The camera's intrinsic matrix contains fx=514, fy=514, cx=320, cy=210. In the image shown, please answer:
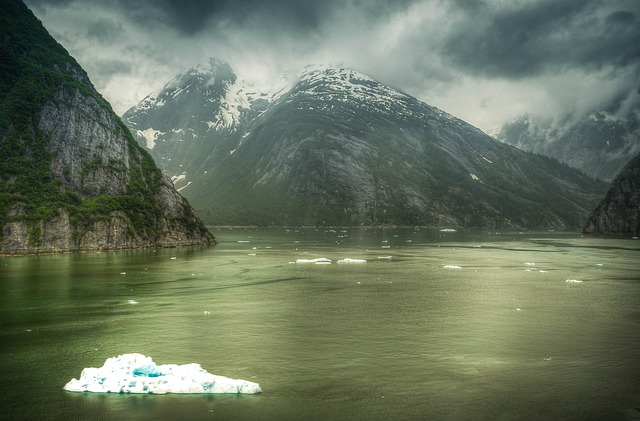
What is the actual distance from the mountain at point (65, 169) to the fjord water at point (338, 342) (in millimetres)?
42827

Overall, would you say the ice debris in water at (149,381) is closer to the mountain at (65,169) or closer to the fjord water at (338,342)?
the fjord water at (338,342)

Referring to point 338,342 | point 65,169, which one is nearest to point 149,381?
point 338,342

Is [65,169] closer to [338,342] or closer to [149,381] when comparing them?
[338,342]

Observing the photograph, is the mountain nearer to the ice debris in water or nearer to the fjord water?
the fjord water

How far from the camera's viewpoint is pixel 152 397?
21.6 metres

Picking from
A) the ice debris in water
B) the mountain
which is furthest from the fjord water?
the mountain

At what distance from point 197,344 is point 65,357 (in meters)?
7.01

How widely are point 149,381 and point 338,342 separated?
12176 mm

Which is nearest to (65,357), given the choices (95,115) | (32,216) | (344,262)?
(344,262)

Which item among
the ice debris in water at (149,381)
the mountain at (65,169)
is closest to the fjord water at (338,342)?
the ice debris in water at (149,381)

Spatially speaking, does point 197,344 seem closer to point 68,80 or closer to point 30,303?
point 30,303

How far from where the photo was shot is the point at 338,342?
3100 cm

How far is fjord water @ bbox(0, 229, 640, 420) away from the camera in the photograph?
68.2 ft

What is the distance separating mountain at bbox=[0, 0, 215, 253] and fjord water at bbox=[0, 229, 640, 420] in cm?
4283
